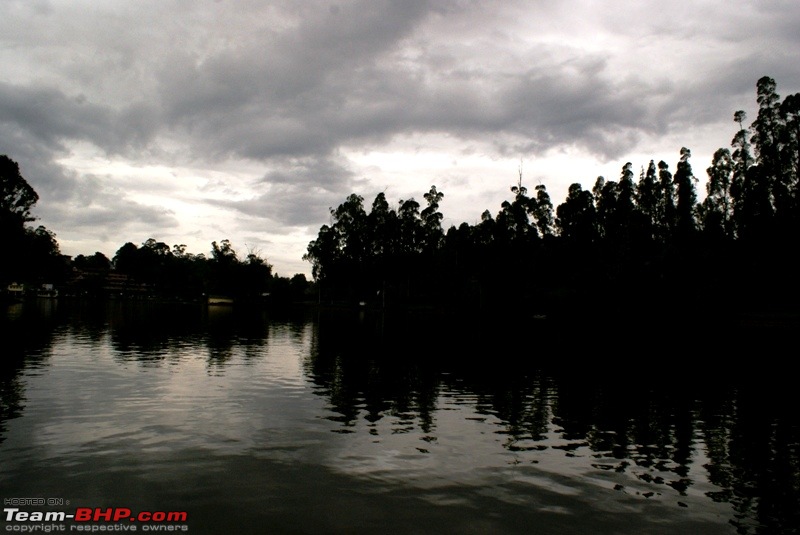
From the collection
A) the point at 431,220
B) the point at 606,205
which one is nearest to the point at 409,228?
the point at 431,220

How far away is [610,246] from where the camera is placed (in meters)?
76.1

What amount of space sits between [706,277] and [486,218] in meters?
62.3

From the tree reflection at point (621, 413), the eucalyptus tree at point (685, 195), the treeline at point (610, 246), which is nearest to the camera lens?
the tree reflection at point (621, 413)

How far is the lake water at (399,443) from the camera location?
33.2 ft

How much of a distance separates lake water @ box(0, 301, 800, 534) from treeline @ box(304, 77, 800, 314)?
118 feet

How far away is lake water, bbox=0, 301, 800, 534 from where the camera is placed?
10117mm

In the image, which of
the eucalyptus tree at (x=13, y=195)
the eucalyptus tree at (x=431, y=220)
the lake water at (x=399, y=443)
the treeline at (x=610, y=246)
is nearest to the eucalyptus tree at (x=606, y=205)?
the treeline at (x=610, y=246)

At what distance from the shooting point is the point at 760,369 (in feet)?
102

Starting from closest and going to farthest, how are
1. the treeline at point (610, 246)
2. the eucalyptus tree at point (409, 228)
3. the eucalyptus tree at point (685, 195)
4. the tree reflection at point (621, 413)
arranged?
the tree reflection at point (621, 413)
the treeline at point (610, 246)
the eucalyptus tree at point (685, 195)
the eucalyptus tree at point (409, 228)

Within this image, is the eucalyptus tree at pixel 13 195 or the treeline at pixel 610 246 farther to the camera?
the eucalyptus tree at pixel 13 195

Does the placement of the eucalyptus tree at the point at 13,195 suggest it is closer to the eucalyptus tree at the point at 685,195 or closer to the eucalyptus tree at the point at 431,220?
the eucalyptus tree at the point at 431,220

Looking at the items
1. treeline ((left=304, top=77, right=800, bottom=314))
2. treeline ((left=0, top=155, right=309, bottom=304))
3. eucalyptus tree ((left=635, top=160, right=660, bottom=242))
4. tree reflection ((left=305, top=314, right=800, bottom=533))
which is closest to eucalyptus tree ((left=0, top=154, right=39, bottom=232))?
treeline ((left=0, top=155, right=309, bottom=304))

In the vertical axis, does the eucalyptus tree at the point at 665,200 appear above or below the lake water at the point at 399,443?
above

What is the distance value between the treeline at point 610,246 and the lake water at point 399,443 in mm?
35964
